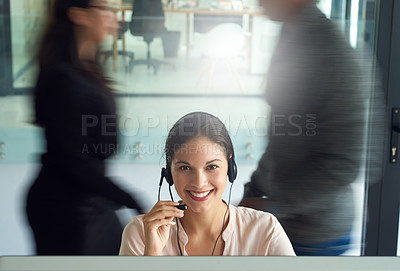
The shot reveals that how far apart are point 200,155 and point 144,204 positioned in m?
0.31

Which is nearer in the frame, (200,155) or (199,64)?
(200,155)

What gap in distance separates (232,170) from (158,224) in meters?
0.37

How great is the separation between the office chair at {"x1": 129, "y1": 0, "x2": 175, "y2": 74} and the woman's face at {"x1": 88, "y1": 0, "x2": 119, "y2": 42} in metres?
0.08

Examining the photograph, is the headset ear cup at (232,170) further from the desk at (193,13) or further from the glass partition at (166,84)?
the desk at (193,13)

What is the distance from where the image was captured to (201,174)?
5.40ft

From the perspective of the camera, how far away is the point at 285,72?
1.61 meters

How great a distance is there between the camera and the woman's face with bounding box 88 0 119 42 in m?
1.67

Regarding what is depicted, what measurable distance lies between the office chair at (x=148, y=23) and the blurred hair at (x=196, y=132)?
229mm

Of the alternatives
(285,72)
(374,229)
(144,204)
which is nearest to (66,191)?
(144,204)

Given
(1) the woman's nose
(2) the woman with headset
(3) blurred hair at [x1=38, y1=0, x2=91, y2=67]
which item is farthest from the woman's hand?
(3) blurred hair at [x1=38, y1=0, x2=91, y2=67]

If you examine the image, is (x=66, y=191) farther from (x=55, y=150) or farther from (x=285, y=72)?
(x=285, y=72)

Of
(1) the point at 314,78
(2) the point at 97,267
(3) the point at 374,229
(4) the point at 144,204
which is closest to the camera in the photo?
(2) the point at 97,267

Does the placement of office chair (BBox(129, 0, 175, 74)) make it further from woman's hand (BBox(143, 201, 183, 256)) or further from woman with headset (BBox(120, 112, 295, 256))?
woman's hand (BBox(143, 201, 183, 256))

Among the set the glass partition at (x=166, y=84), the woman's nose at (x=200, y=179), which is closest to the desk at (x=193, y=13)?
the glass partition at (x=166, y=84)
